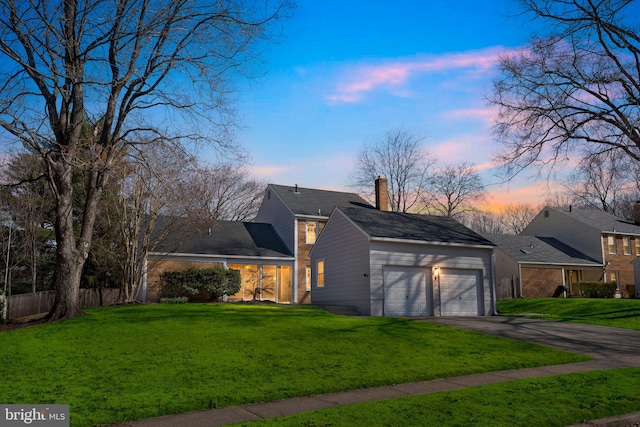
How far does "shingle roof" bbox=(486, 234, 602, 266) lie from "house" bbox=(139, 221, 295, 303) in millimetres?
16854

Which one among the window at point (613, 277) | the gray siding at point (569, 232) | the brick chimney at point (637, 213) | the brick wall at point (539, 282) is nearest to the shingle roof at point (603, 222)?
the gray siding at point (569, 232)

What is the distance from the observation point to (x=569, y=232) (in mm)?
43906

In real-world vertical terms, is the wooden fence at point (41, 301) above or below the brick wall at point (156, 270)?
below

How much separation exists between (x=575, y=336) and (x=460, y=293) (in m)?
7.59

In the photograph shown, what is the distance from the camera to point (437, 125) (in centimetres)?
2227

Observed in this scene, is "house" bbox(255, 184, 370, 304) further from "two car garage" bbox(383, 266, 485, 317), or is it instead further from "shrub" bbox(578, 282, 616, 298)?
"shrub" bbox(578, 282, 616, 298)

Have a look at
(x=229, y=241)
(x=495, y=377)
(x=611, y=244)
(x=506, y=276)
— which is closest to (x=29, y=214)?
(x=229, y=241)

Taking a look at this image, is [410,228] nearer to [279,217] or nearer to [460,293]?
[460,293]

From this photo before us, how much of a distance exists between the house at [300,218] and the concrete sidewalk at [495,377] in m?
14.3

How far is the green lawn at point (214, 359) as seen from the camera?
7.89 meters

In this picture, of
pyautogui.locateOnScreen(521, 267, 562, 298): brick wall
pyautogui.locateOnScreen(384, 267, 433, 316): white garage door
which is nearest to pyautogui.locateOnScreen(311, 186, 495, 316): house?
pyautogui.locateOnScreen(384, 267, 433, 316): white garage door

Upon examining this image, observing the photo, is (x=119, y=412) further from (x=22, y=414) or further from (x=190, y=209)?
(x=190, y=209)

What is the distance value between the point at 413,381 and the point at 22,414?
615 cm

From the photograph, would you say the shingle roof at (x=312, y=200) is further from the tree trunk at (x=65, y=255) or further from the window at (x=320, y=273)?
the tree trunk at (x=65, y=255)
